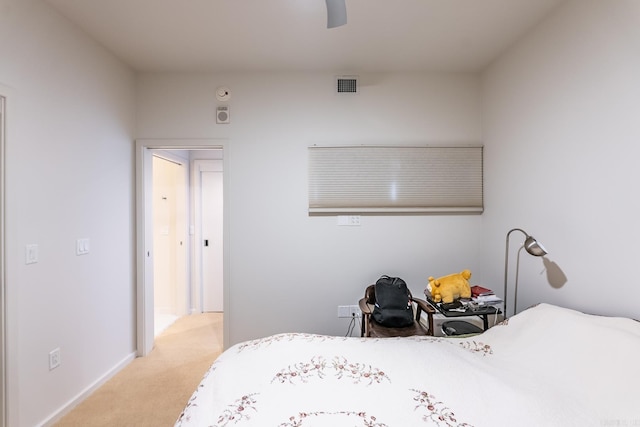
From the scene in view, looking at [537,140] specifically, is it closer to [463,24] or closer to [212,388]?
[463,24]

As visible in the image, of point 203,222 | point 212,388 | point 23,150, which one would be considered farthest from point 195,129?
point 212,388

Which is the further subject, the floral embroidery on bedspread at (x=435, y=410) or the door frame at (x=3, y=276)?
the door frame at (x=3, y=276)

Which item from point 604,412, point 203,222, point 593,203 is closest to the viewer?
point 604,412

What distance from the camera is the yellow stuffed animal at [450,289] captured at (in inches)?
90.0

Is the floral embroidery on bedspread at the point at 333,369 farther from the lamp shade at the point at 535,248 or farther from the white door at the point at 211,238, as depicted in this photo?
the white door at the point at 211,238

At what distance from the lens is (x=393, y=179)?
2803 mm

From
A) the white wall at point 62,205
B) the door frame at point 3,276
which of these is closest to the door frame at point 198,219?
the white wall at point 62,205

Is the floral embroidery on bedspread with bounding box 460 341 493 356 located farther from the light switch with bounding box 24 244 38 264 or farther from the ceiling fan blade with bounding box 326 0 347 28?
the light switch with bounding box 24 244 38 264

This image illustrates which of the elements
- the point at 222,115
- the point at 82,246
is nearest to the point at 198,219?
the point at 222,115

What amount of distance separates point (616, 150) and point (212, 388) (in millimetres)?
2316

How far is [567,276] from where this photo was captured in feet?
6.22

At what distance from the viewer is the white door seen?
158 inches

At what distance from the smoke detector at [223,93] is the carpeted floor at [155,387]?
2.47 m

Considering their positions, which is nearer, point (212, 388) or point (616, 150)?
point (212, 388)
